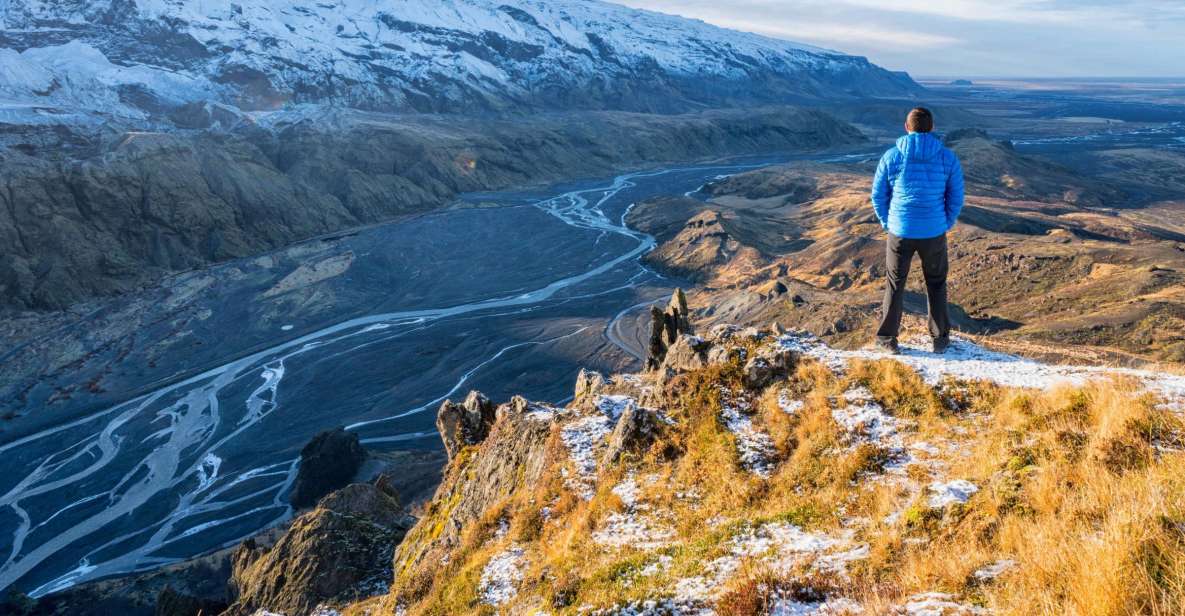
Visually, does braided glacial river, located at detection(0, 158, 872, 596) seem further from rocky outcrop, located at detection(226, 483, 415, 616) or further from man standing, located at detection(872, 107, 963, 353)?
man standing, located at detection(872, 107, 963, 353)

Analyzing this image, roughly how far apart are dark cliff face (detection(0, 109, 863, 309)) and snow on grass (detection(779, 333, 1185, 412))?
247 feet

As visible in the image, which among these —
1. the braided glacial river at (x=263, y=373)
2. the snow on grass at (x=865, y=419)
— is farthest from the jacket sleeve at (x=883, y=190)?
the braided glacial river at (x=263, y=373)

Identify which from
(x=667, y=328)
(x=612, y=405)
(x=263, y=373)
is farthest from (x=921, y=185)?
(x=263, y=373)

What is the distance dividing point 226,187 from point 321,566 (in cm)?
8710

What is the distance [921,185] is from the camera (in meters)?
7.79

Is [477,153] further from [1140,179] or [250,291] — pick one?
[1140,179]

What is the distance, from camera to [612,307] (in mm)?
56469

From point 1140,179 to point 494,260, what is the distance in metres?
114

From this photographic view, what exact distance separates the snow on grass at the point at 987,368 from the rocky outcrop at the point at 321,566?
8608 millimetres

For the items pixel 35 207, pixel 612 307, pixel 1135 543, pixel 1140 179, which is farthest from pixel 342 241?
pixel 1140 179

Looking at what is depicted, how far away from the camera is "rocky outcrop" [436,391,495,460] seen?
595 inches

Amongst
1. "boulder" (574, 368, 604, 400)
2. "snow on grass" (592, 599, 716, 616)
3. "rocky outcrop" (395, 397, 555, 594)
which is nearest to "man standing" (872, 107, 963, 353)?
"snow on grass" (592, 599, 716, 616)

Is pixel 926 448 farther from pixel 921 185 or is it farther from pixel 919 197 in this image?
pixel 921 185

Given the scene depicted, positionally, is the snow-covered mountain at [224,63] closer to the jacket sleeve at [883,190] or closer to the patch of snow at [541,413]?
the patch of snow at [541,413]
